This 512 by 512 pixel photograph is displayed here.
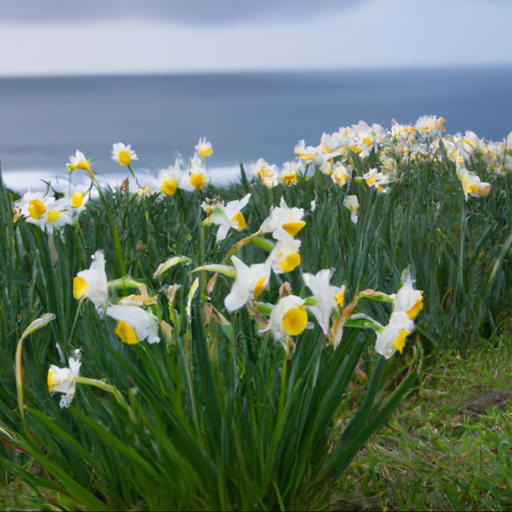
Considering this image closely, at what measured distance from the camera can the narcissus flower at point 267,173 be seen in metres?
4.06

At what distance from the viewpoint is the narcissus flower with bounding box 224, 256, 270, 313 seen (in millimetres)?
1371

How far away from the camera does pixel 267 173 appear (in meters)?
4.13

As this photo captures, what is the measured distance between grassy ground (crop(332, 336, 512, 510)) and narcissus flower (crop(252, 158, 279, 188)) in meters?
1.78

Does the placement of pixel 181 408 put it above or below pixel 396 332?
below

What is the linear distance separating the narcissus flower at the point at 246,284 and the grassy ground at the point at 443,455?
61cm

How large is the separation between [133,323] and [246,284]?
223 mm

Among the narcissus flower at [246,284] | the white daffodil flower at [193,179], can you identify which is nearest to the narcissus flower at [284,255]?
the narcissus flower at [246,284]

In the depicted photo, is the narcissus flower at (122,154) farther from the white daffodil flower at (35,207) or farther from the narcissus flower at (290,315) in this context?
the narcissus flower at (290,315)

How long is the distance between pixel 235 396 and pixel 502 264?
194cm

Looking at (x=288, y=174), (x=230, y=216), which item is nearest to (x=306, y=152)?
(x=288, y=174)

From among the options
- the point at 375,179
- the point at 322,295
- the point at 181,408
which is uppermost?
the point at 322,295

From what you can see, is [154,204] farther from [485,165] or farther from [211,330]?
[211,330]

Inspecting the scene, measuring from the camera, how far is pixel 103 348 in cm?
172

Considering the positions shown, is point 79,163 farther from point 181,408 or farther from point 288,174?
point 288,174
